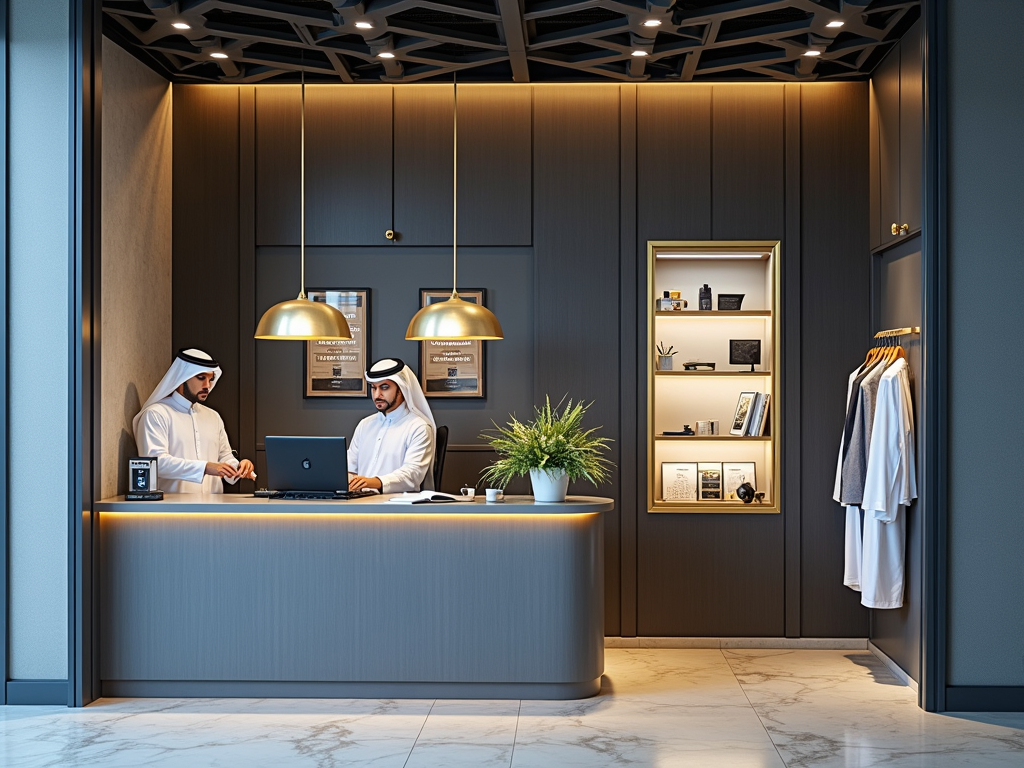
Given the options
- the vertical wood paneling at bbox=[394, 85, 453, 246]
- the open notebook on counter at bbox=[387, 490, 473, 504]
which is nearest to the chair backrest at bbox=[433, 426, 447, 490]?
the open notebook on counter at bbox=[387, 490, 473, 504]

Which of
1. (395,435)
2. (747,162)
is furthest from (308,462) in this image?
(747,162)

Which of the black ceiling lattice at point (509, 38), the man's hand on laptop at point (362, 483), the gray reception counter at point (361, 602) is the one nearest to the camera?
the gray reception counter at point (361, 602)

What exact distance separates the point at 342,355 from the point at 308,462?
1.51 meters

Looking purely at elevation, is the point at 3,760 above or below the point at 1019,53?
below

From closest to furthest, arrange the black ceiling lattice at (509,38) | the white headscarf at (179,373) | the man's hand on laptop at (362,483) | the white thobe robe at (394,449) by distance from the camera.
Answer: the black ceiling lattice at (509,38) < the man's hand on laptop at (362,483) < the white headscarf at (179,373) < the white thobe robe at (394,449)

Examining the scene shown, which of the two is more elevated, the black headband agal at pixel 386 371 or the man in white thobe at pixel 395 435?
the black headband agal at pixel 386 371

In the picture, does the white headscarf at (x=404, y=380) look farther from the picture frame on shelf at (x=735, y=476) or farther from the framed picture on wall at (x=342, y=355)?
the picture frame on shelf at (x=735, y=476)

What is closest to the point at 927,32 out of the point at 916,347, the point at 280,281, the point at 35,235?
the point at 916,347

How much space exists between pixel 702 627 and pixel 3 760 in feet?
13.1

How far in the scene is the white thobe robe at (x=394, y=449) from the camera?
20.1 feet

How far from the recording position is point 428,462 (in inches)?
244

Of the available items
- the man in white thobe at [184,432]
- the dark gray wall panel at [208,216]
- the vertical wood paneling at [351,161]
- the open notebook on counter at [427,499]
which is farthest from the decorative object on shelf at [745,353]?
the dark gray wall panel at [208,216]

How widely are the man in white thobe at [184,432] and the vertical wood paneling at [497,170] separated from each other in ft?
6.13

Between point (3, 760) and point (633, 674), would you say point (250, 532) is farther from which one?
point (633, 674)
